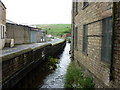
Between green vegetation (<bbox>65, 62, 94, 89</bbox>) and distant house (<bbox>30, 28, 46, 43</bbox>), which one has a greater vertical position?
distant house (<bbox>30, 28, 46, 43</bbox>)

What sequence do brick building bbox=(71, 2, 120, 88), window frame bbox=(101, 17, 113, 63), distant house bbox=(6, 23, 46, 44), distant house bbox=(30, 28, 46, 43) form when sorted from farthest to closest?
distant house bbox=(30, 28, 46, 43) < distant house bbox=(6, 23, 46, 44) < window frame bbox=(101, 17, 113, 63) < brick building bbox=(71, 2, 120, 88)

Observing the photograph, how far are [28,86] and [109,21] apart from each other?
240 inches

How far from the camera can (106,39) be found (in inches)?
190

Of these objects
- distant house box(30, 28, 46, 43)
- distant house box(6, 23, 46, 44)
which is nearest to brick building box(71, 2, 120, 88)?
distant house box(6, 23, 46, 44)

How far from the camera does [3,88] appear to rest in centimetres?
587

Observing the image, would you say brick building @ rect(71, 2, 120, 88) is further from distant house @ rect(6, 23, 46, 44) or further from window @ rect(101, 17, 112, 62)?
distant house @ rect(6, 23, 46, 44)

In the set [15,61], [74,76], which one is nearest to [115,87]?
[74,76]

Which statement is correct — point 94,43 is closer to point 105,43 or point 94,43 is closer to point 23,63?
point 105,43

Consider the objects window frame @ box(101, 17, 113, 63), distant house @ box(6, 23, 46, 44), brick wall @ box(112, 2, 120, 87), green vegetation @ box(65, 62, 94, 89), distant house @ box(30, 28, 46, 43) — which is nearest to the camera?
brick wall @ box(112, 2, 120, 87)

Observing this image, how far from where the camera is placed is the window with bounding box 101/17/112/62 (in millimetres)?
4596

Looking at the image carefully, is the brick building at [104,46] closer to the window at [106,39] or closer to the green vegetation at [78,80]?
the window at [106,39]

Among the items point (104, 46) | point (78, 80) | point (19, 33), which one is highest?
point (19, 33)

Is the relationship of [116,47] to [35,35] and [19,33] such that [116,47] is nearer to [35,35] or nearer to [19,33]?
[19,33]

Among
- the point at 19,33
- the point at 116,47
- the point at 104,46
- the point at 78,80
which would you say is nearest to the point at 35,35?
the point at 19,33
